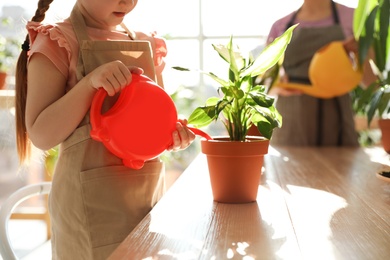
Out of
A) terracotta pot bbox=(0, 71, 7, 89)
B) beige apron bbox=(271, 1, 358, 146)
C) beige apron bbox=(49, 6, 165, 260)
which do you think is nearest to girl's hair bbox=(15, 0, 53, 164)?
beige apron bbox=(49, 6, 165, 260)

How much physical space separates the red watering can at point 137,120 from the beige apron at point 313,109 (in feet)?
4.61

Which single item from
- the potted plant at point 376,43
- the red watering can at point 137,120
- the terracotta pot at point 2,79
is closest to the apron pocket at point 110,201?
the red watering can at point 137,120

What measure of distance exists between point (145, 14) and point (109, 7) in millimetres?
3078

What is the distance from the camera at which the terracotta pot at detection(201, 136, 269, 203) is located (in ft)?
3.55

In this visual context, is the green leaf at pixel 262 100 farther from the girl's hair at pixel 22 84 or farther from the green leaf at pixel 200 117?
the girl's hair at pixel 22 84

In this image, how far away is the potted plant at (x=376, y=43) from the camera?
1.57 meters

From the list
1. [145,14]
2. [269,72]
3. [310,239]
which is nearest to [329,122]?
[269,72]

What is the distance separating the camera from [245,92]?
42.3 inches

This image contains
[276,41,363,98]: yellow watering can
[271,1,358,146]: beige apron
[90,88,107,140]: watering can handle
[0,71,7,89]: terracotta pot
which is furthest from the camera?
[0,71,7,89]: terracotta pot

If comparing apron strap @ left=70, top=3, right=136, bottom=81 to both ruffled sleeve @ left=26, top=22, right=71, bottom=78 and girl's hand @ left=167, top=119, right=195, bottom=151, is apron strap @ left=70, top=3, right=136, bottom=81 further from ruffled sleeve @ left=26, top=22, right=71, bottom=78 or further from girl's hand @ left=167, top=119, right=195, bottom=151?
girl's hand @ left=167, top=119, right=195, bottom=151

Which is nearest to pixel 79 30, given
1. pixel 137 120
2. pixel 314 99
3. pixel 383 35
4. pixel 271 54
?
pixel 137 120

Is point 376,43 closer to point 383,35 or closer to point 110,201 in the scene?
point 383,35

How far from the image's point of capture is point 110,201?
114cm

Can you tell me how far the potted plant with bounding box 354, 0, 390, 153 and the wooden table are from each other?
19 centimetres
